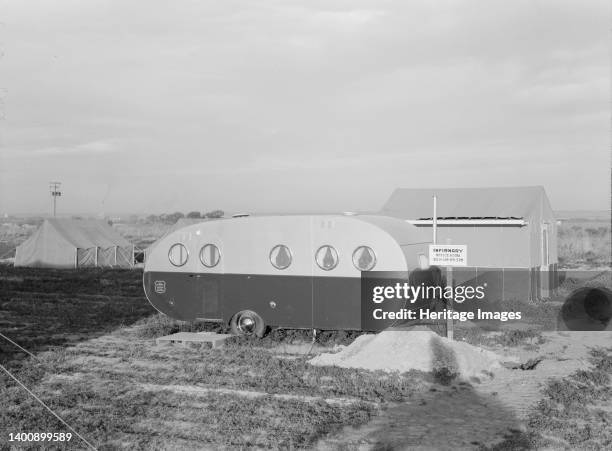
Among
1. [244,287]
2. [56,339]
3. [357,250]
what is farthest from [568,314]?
[56,339]

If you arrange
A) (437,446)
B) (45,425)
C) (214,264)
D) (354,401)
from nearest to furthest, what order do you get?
(437,446) → (45,425) → (354,401) → (214,264)

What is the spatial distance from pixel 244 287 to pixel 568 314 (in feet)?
32.6

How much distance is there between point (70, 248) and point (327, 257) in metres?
23.8

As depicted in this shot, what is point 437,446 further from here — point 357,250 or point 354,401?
point 357,250

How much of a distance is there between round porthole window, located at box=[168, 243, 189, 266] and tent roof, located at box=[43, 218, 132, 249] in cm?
2144

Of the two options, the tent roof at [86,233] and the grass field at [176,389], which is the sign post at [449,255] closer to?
the grass field at [176,389]

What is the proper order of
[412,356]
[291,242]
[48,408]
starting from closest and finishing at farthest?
[48,408] < [412,356] < [291,242]

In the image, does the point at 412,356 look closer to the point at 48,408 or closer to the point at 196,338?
the point at 196,338

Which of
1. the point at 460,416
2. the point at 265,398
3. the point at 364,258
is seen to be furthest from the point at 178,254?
the point at 460,416

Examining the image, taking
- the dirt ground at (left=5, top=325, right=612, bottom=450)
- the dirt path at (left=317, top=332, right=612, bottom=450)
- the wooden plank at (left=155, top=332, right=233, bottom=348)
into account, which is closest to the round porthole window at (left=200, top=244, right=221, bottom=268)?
the wooden plank at (left=155, top=332, right=233, bottom=348)

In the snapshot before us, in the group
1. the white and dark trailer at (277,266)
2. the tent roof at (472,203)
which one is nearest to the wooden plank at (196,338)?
the white and dark trailer at (277,266)

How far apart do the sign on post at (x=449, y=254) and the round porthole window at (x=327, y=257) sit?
193cm

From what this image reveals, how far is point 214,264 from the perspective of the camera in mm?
14180

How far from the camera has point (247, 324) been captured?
14062mm
